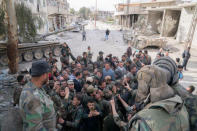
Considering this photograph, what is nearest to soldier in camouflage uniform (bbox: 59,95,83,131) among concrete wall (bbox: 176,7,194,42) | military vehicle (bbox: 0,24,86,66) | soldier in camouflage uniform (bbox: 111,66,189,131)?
soldier in camouflage uniform (bbox: 111,66,189,131)

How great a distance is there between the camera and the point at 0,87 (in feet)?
18.3

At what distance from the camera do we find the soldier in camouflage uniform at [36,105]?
163 centimetres

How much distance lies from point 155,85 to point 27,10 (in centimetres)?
1167

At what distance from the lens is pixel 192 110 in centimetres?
135

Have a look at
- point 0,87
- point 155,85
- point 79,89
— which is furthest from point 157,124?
point 0,87

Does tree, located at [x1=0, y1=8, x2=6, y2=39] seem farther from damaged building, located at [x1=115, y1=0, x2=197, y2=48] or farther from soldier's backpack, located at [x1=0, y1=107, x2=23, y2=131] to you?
damaged building, located at [x1=115, y1=0, x2=197, y2=48]

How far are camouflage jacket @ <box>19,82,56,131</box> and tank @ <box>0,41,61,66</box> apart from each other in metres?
8.43

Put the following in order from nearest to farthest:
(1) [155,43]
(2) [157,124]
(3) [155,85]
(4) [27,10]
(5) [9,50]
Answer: (2) [157,124]
(3) [155,85]
(5) [9,50]
(4) [27,10]
(1) [155,43]

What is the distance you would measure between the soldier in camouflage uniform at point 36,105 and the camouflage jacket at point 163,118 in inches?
43.0

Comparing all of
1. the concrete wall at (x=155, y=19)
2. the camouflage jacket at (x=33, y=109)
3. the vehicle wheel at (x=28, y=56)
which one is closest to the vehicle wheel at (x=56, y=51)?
the vehicle wheel at (x=28, y=56)

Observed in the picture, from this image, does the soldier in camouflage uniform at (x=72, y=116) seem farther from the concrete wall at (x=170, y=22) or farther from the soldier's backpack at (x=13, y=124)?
the concrete wall at (x=170, y=22)

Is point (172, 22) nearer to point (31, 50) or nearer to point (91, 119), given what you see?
point (31, 50)

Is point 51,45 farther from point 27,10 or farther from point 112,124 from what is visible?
point 112,124

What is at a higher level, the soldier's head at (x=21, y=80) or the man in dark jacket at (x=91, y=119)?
the soldier's head at (x=21, y=80)
